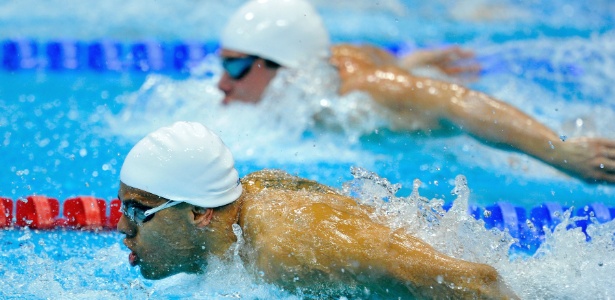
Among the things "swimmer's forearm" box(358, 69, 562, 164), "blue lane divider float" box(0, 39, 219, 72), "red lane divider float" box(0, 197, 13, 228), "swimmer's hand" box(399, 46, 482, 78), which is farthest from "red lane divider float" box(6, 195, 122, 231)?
"blue lane divider float" box(0, 39, 219, 72)

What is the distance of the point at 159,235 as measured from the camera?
211 centimetres

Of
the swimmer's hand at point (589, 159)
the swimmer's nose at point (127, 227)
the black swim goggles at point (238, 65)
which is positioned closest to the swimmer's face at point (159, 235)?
the swimmer's nose at point (127, 227)

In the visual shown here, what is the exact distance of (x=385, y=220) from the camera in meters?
2.18

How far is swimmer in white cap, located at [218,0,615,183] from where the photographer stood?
285 centimetres

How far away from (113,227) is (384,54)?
1842 millimetres

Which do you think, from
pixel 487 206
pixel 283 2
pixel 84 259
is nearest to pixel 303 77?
pixel 283 2

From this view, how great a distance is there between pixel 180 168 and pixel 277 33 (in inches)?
70.4

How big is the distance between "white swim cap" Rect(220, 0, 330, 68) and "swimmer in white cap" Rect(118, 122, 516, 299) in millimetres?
1592

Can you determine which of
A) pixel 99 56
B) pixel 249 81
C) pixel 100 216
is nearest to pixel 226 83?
pixel 249 81

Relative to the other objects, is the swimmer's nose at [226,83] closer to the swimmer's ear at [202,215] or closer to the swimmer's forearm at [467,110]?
the swimmer's forearm at [467,110]

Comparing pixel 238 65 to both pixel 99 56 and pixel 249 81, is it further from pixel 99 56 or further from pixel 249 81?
pixel 99 56

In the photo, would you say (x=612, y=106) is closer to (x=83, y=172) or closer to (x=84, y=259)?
(x=83, y=172)

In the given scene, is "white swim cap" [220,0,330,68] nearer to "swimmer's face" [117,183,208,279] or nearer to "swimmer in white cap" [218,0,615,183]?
"swimmer in white cap" [218,0,615,183]

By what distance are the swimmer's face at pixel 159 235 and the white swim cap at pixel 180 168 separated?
33mm
